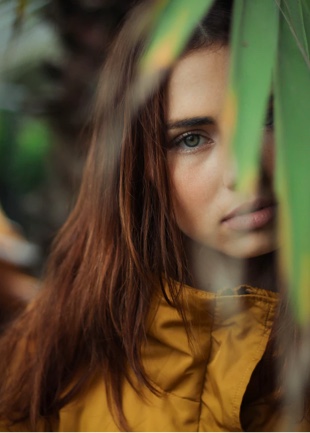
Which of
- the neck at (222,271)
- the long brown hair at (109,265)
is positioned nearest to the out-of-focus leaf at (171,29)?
the long brown hair at (109,265)

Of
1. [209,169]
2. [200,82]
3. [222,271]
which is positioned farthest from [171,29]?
[222,271]

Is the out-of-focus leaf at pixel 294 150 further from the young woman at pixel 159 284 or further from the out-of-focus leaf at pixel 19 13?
the out-of-focus leaf at pixel 19 13

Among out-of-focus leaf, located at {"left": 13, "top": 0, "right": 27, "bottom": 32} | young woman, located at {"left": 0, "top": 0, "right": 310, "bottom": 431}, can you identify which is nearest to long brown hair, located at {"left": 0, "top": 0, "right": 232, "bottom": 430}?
young woman, located at {"left": 0, "top": 0, "right": 310, "bottom": 431}

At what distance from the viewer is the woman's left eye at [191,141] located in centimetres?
89

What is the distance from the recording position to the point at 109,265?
1.01m

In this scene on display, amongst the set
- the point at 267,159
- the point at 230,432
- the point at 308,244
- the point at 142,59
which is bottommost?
the point at 230,432

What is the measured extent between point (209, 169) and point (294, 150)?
0.12 metres

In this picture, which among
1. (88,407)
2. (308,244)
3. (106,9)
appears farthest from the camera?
(88,407)

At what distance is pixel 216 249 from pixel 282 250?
103 mm

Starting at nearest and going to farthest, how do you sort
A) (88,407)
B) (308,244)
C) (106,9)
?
(308,244) → (106,9) → (88,407)

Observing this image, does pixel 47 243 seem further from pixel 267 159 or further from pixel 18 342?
pixel 267 159

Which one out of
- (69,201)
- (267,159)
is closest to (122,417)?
(69,201)

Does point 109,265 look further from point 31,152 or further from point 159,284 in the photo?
point 31,152

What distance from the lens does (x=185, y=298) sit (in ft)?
3.23
